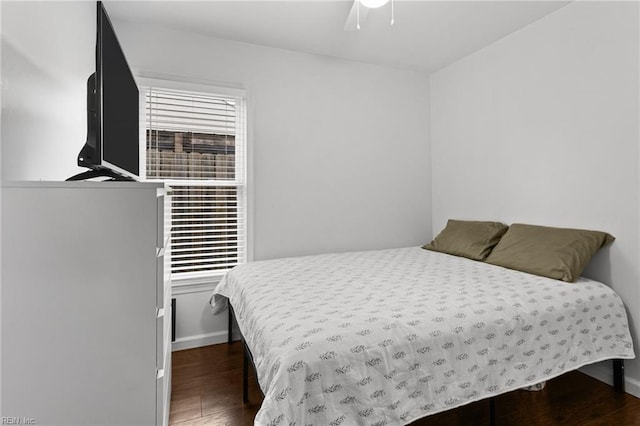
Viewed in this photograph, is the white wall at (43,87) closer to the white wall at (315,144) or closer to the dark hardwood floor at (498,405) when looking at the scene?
the white wall at (315,144)

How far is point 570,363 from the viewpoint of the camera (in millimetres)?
1782

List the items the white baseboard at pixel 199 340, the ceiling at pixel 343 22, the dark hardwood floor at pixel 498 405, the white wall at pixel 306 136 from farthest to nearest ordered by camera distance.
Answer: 1. the white baseboard at pixel 199 340
2. the white wall at pixel 306 136
3. the ceiling at pixel 343 22
4. the dark hardwood floor at pixel 498 405

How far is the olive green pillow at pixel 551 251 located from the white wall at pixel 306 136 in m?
1.26

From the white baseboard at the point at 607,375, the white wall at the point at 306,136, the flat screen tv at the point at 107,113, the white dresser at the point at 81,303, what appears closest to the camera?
the white dresser at the point at 81,303

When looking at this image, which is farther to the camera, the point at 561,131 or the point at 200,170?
the point at 200,170

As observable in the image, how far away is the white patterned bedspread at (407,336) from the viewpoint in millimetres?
1216

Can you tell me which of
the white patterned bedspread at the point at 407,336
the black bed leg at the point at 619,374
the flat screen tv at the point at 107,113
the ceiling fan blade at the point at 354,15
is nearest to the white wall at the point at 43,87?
the flat screen tv at the point at 107,113

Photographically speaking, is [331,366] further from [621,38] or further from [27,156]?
[621,38]

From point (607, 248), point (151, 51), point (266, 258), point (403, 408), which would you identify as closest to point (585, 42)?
point (607, 248)

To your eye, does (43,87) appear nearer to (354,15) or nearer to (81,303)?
(81,303)

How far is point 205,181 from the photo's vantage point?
2857 millimetres

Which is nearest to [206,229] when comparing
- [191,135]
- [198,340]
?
[191,135]

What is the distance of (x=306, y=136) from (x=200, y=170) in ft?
3.32

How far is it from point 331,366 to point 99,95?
1.26m
